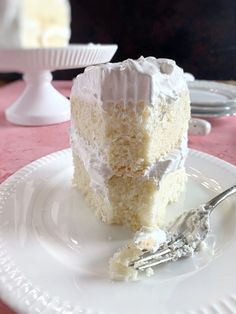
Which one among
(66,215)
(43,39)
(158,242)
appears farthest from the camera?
(43,39)

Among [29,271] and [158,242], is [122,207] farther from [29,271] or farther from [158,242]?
[29,271]

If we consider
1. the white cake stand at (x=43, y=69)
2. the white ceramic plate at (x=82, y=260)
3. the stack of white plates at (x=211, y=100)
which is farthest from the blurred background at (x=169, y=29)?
the white ceramic plate at (x=82, y=260)

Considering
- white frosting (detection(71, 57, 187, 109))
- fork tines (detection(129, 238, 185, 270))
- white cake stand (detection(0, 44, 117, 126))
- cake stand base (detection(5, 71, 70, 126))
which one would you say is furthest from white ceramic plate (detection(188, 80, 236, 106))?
fork tines (detection(129, 238, 185, 270))

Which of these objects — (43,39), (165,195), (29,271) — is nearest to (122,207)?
(165,195)

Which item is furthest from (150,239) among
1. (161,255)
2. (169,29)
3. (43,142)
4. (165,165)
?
(169,29)

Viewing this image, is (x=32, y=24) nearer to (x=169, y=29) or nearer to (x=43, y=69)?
(x=169, y=29)
